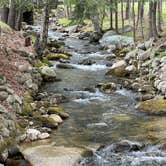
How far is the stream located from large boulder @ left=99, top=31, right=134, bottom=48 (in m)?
12.2

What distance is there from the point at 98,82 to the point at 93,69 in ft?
12.3

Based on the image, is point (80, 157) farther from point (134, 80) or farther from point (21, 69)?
point (134, 80)

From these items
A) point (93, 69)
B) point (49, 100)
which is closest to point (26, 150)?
point (49, 100)

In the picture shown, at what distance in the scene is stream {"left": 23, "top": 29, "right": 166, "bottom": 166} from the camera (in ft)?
37.1

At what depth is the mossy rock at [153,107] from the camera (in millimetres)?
15759

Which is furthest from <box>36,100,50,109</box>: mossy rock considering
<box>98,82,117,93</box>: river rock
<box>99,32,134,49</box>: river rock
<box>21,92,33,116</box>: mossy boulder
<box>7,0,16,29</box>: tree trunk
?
<box>99,32,134,49</box>: river rock

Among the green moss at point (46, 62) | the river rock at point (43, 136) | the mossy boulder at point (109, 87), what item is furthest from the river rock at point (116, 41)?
the river rock at point (43, 136)

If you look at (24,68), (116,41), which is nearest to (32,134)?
(24,68)

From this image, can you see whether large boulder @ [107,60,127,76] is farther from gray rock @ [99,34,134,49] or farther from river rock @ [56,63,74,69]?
gray rock @ [99,34,134,49]

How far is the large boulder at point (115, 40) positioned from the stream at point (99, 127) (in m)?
12.2

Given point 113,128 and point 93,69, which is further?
point 93,69

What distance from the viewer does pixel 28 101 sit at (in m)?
15.9

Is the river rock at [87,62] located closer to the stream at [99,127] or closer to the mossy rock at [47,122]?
Result: the stream at [99,127]

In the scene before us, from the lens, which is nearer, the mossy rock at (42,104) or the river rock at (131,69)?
the mossy rock at (42,104)
